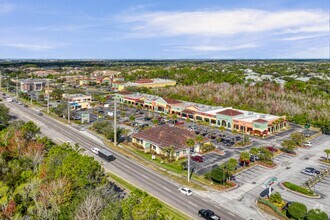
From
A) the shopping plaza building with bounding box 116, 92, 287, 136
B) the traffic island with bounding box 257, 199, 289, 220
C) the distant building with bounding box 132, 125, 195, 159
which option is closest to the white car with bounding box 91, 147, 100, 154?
the distant building with bounding box 132, 125, 195, 159

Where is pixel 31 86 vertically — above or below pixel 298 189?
above

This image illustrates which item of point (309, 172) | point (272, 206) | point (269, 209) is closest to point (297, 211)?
point (272, 206)

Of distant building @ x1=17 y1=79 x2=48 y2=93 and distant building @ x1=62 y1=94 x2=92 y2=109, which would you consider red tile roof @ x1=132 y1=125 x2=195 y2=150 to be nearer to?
distant building @ x1=62 y1=94 x2=92 y2=109

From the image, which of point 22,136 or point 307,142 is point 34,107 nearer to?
point 22,136

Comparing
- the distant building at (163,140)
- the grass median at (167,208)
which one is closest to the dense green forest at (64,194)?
the grass median at (167,208)

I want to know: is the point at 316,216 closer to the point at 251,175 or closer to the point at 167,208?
the point at 251,175

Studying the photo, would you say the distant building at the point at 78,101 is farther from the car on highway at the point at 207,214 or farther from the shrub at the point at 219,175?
the car on highway at the point at 207,214
